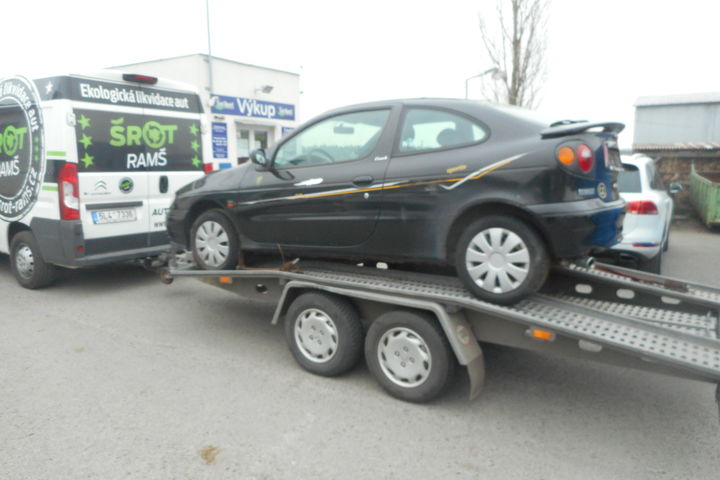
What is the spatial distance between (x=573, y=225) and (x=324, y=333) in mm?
1919

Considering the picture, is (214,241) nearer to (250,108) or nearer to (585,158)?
(585,158)

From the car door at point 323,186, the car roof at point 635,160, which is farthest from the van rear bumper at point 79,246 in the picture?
the car roof at point 635,160

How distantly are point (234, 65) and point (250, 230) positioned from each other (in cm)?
1180

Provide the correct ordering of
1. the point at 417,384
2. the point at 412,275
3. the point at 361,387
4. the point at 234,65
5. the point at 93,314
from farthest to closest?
the point at 234,65 → the point at 93,314 → the point at 412,275 → the point at 361,387 → the point at 417,384

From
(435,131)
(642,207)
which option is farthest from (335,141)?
(642,207)

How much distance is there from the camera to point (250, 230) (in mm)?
4602

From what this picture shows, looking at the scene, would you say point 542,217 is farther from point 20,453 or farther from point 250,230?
point 20,453

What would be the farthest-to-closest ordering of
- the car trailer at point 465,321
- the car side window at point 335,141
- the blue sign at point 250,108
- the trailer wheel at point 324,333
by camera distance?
the blue sign at point 250,108
the car side window at point 335,141
the trailer wheel at point 324,333
the car trailer at point 465,321

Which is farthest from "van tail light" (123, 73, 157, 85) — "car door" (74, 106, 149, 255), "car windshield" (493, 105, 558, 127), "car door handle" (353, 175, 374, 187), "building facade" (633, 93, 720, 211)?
"building facade" (633, 93, 720, 211)

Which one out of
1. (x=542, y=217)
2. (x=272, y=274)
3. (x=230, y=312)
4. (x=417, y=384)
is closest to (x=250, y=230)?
(x=272, y=274)

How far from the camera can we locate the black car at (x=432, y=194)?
321 cm

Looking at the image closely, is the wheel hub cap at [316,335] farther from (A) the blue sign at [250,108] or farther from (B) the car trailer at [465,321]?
(A) the blue sign at [250,108]

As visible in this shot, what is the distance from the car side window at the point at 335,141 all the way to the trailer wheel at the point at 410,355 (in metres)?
1.33

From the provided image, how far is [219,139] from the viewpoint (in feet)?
48.1
